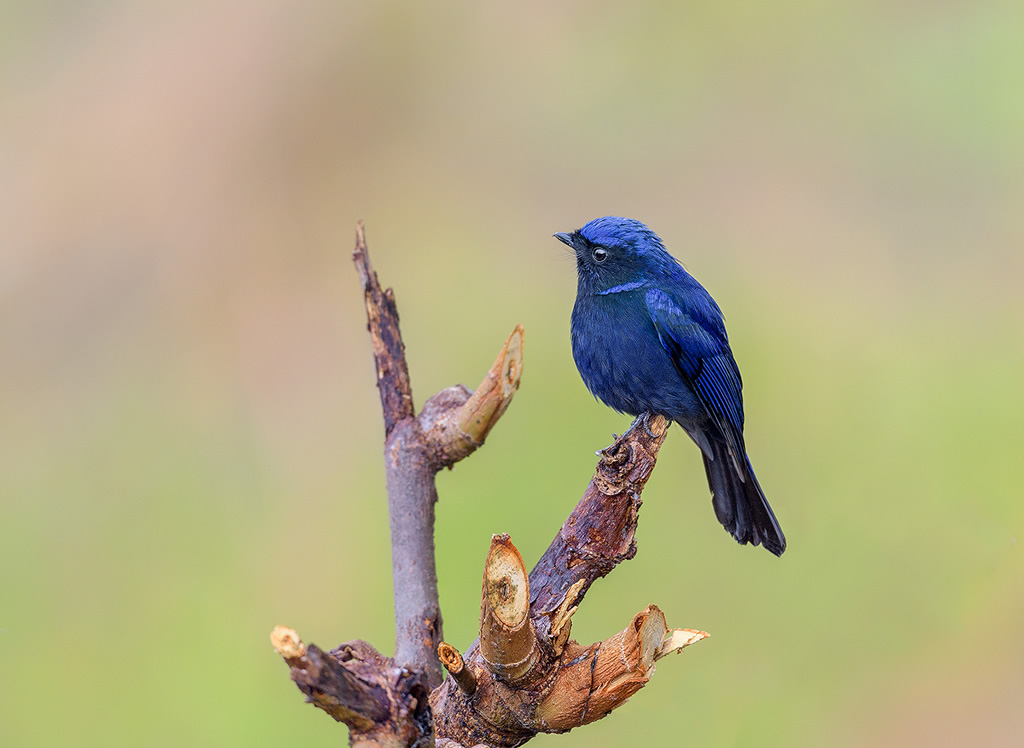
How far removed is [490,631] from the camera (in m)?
1.89

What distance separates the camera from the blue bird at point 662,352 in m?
2.90

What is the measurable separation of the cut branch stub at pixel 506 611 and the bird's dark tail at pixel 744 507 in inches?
48.2

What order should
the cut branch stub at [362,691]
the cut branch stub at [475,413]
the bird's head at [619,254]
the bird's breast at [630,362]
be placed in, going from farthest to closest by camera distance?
the bird's head at [619,254], the bird's breast at [630,362], the cut branch stub at [475,413], the cut branch stub at [362,691]

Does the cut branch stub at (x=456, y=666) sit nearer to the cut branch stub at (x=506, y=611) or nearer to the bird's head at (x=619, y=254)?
the cut branch stub at (x=506, y=611)

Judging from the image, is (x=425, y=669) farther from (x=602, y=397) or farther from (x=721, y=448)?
(x=721, y=448)

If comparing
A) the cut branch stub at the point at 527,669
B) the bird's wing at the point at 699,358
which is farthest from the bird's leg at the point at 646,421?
the cut branch stub at the point at 527,669

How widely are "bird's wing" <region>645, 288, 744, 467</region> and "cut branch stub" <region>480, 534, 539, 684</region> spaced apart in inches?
48.5

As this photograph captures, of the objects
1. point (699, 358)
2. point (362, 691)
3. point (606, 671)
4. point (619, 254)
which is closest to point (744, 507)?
point (699, 358)

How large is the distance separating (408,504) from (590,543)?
62cm

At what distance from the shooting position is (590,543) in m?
2.11

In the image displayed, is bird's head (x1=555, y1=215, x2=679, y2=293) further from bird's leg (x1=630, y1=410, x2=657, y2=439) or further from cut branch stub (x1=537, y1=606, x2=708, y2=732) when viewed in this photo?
cut branch stub (x1=537, y1=606, x2=708, y2=732)

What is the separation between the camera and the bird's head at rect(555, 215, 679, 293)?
9.96 feet

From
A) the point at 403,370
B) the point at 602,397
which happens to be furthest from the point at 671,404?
the point at 403,370

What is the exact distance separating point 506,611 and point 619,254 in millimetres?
1504
